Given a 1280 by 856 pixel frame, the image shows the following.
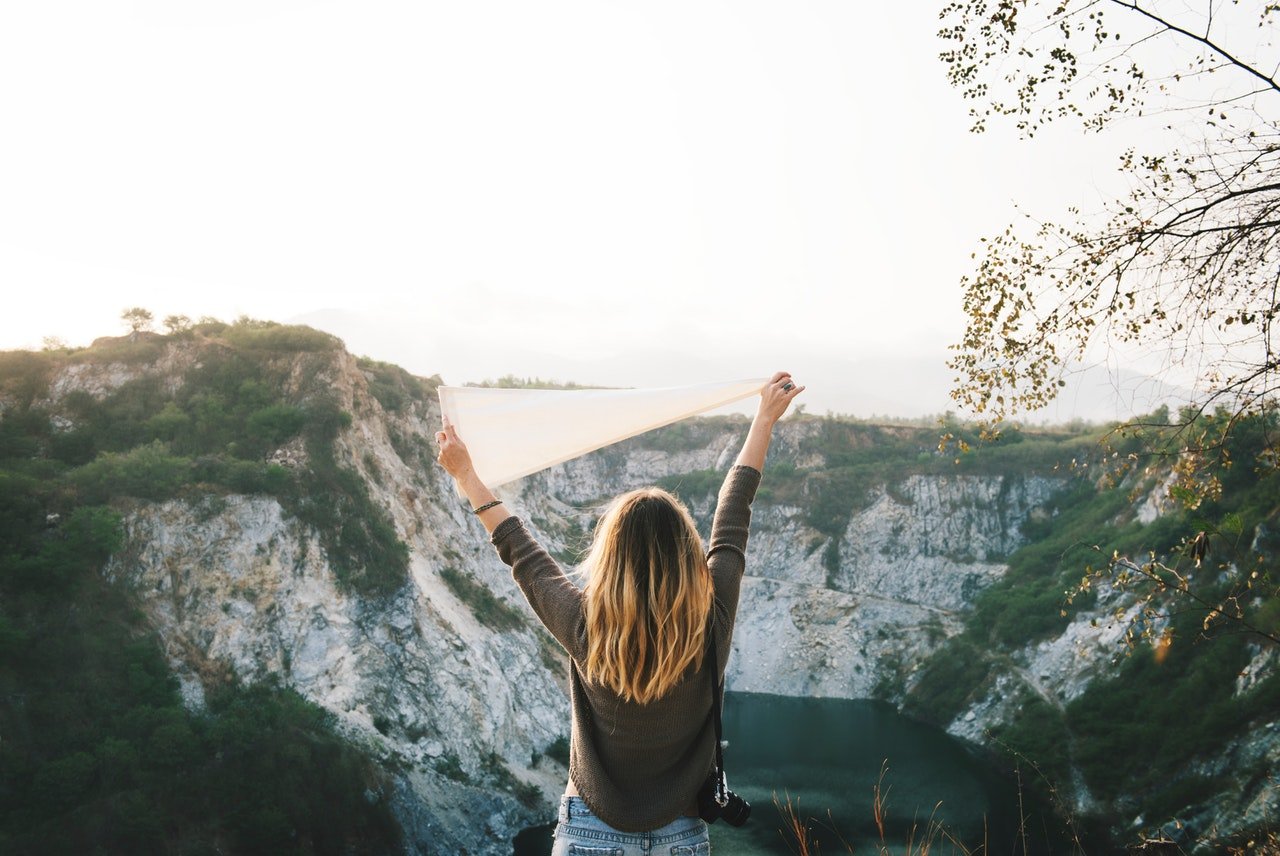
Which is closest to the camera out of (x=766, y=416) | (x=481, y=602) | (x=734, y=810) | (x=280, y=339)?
(x=734, y=810)

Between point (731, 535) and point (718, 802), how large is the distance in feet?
2.38

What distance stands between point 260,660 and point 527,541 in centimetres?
2169

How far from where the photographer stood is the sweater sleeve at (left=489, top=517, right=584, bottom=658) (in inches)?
91.5

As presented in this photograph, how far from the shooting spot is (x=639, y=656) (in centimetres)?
218

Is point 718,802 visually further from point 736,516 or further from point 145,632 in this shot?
point 145,632

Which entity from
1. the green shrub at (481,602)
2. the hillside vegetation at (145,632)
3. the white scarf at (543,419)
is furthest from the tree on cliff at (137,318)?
the white scarf at (543,419)

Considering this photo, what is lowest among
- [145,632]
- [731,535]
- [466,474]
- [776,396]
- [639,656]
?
[145,632]

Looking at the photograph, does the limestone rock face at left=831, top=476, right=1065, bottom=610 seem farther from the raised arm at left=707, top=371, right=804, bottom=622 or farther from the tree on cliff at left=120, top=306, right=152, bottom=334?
the raised arm at left=707, top=371, right=804, bottom=622

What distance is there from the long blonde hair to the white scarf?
85 centimetres

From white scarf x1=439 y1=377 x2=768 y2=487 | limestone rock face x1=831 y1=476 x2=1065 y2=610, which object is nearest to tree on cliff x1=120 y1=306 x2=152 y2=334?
white scarf x1=439 y1=377 x2=768 y2=487

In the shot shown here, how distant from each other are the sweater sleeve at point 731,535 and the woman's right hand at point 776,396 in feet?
1.06

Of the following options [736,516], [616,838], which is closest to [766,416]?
[736,516]

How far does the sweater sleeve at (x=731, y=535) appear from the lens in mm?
2465

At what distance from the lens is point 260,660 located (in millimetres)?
21625
